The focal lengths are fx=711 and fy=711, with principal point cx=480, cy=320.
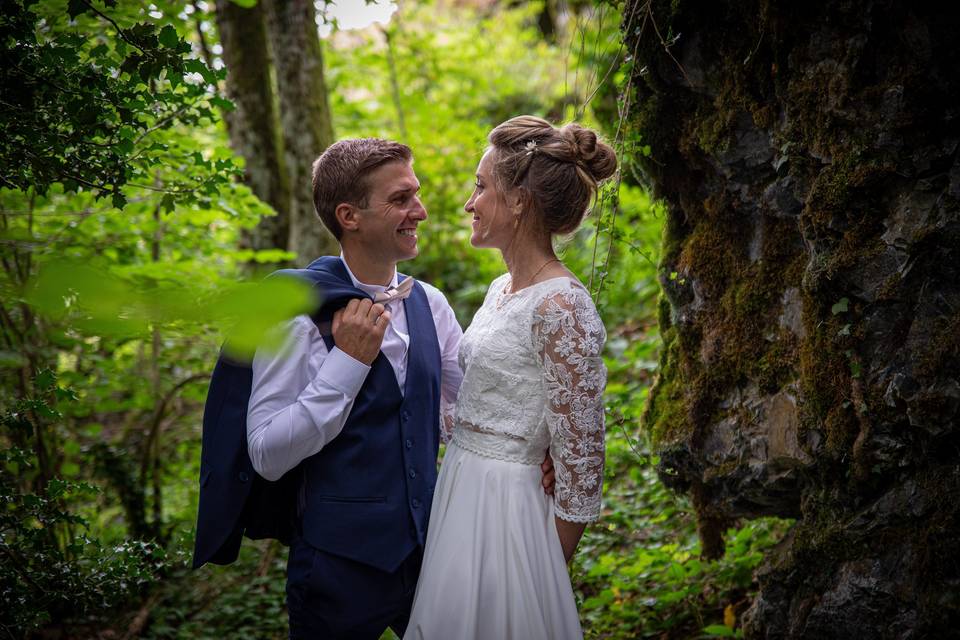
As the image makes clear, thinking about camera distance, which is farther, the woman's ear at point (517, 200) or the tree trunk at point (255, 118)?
the tree trunk at point (255, 118)

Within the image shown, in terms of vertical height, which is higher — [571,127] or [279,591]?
[571,127]

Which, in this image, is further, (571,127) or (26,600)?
(571,127)

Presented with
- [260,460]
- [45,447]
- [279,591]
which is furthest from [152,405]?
[260,460]

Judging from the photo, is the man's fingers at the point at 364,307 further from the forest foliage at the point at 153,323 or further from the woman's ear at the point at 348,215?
the forest foliage at the point at 153,323

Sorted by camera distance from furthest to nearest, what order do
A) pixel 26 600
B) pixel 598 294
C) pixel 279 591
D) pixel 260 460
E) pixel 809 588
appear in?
pixel 279 591
pixel 598 294
pixel 809 588
pixel 26 600
pixel 260 460

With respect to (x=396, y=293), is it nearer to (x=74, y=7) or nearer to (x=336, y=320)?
(x=336, y=320)

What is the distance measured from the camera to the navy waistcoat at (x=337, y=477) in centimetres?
234

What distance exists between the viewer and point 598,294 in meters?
2.91

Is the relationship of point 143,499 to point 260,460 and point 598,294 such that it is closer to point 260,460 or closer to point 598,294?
point 260,460

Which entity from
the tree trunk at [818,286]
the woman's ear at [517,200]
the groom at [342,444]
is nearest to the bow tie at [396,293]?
the groom at [342,444]

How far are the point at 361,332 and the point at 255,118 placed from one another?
466 centimetres

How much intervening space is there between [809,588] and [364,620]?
1597 mm

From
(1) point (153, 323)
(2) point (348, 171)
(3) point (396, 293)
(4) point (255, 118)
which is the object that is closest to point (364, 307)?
(3) point (396, 293)

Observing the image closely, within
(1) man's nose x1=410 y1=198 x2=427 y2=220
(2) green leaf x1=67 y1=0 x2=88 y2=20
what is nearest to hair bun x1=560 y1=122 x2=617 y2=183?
(1) man's nose x1=410 y1=198 x2=427 y2=220
